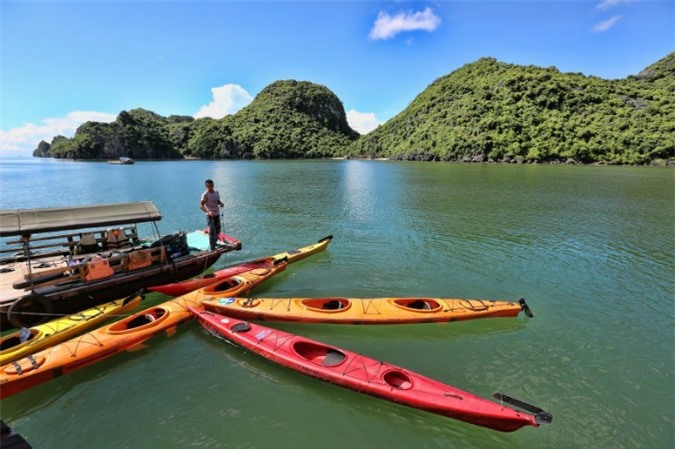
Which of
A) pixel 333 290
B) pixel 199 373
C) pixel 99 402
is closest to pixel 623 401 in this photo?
pixel 333 290

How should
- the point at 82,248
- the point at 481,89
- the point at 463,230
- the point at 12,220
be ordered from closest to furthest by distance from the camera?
the point at 12,220, the point at 82,248, the point at 463,230, the point at 481,89

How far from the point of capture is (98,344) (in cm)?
907

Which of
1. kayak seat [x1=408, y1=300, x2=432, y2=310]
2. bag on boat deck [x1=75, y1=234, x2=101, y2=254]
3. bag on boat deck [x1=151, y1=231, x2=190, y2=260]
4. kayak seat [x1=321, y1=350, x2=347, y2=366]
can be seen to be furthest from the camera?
bag on boat deck [x1=151, y1=231, x2=190, y2=260]

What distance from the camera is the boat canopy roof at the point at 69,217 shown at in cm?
1102

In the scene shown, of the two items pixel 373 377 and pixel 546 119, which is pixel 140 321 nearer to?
pixel 373 377

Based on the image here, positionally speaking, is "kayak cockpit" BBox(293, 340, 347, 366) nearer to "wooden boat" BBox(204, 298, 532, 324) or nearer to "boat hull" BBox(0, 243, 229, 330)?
"wooden boat" BBox(204, 298, 532, 324)

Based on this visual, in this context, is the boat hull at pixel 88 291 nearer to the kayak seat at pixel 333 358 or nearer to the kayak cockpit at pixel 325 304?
the kayak cockpit at pixel 325 304

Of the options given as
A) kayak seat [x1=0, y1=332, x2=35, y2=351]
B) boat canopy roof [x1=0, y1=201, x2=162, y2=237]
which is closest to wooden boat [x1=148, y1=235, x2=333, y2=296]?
boat canopy roof [x1=0, y1=201, x2=162, y2=237]

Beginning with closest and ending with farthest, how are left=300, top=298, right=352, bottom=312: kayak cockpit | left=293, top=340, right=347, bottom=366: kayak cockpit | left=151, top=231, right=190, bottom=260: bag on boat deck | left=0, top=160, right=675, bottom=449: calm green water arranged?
left=0, top=160, right=675, bottom=449: calm green water < left=293, top=340, right=347, bottom=366: kayak cockpit < left=300, top=298, right=352, bottom=312: kayak cockpit < left=151, top=231, right=190, bottom=260: bag on boat deck

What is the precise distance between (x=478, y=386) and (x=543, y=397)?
1510mm

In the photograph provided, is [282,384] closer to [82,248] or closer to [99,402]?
[99,402]

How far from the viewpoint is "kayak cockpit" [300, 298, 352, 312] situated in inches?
457

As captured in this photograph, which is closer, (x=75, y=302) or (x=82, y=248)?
(x=75, y=302)

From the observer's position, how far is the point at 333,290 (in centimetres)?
1460
